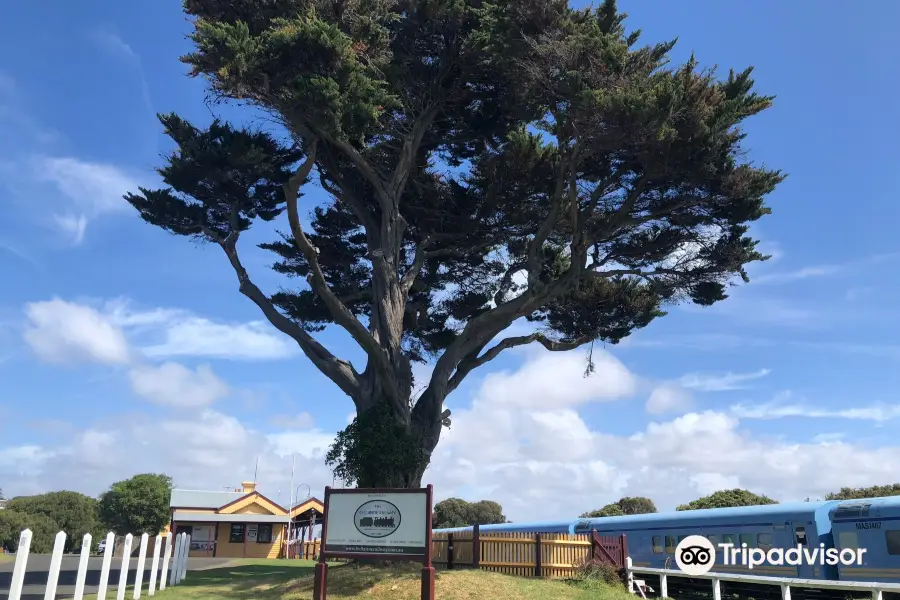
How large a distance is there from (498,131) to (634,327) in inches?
325

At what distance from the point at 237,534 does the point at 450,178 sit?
36152 mm

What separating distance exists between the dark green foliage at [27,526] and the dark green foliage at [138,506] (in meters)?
6.82

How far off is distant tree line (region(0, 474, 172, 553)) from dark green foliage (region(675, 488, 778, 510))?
41.5m

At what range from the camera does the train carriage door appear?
1889 cm

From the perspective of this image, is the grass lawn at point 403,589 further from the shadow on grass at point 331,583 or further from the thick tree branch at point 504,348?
the thick tree branch at point 504,348

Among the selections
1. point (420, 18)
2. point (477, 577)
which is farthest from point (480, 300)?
point (477, 577)

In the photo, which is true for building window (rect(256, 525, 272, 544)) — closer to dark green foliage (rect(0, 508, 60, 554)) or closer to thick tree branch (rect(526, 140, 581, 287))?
dark green foliage (rect(0, 508, 60, 554))

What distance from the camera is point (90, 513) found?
249 ft

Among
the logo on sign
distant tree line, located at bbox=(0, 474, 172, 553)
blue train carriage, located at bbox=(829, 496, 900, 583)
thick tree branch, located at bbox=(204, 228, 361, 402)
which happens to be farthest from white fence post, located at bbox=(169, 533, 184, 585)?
distant tree line, located at bbox=(0, 474, 172, 553)

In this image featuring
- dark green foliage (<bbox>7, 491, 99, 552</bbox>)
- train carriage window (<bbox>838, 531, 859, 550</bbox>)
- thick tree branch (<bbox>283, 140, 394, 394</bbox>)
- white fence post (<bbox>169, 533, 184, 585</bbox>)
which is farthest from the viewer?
dark green foliage (<bbox>7, 491, 99, 552</bbox>)

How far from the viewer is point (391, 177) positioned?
70.3 feet

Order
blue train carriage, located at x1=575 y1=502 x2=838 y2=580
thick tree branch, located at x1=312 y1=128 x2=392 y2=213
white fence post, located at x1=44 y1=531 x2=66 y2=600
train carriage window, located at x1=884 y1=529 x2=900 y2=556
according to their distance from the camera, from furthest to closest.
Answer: thick tree branch, located at x1=312 y1=128 x2=392 y2=213 → blue train carriage, located at x1=575 y1=502 x2=838 y2=580 → train carriage window, located at x1=884 y1=529 x2=900 y2=556 → white fence post, located at x1=44 y1=531 x2=66 y2=600

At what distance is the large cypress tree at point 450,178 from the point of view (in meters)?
17.6

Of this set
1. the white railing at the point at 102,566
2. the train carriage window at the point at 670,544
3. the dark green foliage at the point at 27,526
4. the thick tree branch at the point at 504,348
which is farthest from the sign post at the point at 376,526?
the dark green foliage at the point at 27,526
